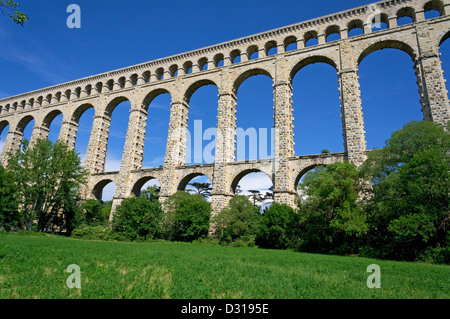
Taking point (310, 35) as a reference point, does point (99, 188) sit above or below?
below

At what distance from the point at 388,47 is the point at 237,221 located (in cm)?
2062

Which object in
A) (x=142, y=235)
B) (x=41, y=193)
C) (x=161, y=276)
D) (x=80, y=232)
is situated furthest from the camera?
(x=41, y=193)

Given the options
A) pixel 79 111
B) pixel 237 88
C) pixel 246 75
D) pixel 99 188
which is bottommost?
pixel 99 188

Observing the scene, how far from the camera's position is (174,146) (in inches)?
1139

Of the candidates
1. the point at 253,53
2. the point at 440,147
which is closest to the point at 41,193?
the point at 253,53

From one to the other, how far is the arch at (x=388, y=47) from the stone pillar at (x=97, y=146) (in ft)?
98.4

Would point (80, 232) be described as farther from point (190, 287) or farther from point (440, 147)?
point (440, 147)

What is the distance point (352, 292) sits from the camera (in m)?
6.20

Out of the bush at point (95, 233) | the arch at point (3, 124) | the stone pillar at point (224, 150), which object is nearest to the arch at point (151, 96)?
the stone pillar at point (224, 150)

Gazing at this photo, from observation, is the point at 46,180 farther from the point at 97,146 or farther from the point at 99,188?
the point at 97,146

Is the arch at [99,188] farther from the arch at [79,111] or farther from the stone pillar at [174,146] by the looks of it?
the arch at [79,111]

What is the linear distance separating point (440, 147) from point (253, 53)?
66.6 feet

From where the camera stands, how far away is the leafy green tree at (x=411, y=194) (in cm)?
1352

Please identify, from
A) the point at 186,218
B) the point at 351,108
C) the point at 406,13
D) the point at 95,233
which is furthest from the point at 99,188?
the point at 406,13
